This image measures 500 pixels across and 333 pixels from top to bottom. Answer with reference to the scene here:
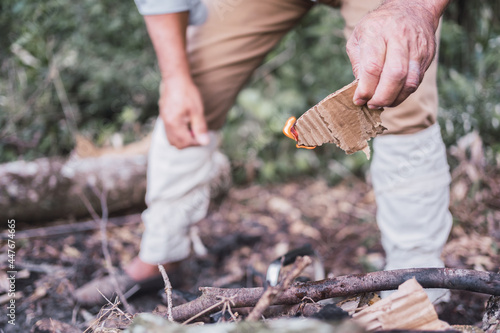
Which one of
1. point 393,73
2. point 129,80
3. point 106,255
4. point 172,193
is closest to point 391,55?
point 393,73

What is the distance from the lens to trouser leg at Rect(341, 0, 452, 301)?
1.44m

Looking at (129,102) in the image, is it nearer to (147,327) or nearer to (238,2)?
(238,2)

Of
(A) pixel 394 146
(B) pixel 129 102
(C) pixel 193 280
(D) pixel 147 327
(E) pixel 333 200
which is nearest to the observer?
(D) pixel 147 327

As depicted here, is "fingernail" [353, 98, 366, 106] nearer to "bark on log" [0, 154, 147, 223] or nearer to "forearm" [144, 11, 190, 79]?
"forearm" [144, 11, 190, 79]

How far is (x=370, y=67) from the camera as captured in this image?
0.94 m

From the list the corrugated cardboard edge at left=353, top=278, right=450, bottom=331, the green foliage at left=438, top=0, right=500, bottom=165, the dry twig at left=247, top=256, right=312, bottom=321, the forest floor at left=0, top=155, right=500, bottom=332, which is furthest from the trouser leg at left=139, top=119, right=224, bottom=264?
the green foliage at left=438, top=0, right=500, bottom=165

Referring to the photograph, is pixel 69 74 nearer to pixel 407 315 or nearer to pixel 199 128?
pixel 199 128

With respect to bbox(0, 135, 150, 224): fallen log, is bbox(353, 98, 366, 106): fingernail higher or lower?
higher

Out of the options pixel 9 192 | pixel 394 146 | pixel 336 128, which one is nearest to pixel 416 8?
pixel 336 128

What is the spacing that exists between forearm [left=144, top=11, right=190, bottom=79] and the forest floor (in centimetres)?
101

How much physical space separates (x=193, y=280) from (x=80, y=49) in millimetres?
3098

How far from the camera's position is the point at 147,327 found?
752 millimetres

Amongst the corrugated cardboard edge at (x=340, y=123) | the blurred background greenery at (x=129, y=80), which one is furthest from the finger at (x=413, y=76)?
the blurred background greenery at (x=129, y=80)

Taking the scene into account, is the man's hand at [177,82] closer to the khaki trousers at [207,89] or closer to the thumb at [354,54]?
the khaki trousers at [207,89]
